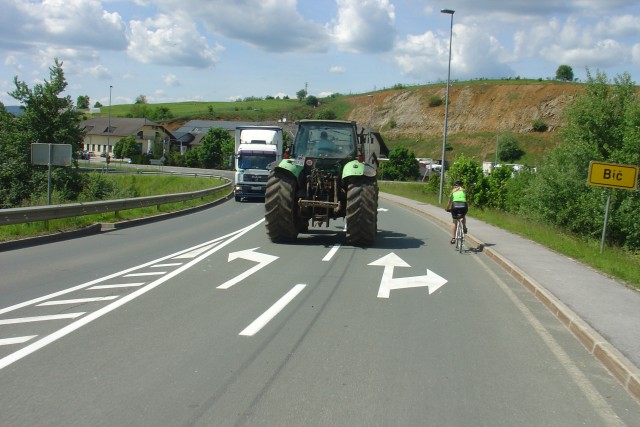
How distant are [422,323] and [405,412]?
10.0 ft

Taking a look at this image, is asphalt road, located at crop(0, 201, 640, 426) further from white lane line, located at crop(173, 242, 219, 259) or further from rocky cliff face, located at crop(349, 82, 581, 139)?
rocky cliff face, located at crop(349, 82, 581, 139)

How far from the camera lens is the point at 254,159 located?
113 ft

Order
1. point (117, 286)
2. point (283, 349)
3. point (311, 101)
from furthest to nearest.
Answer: point (311, 101) → point (117, 286) → point (283, 349)

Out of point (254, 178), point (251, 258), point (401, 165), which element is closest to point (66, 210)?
point (251, 258)

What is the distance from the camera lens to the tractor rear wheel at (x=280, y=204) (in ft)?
49.1

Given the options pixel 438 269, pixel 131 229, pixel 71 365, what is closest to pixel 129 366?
pixel 71 365

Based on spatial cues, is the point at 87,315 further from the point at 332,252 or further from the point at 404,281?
the point at 332,252

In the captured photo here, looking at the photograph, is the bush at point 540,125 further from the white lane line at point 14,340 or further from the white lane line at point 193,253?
the white lane line at point 14,340

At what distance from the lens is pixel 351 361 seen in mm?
6051

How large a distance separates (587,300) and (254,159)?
2639cm

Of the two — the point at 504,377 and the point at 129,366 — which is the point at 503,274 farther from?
the point at 129,366

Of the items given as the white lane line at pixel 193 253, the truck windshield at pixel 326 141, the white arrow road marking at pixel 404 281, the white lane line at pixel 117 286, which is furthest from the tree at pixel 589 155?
the white lane line at pixel 117 286

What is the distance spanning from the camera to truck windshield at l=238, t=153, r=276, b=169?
34.1m

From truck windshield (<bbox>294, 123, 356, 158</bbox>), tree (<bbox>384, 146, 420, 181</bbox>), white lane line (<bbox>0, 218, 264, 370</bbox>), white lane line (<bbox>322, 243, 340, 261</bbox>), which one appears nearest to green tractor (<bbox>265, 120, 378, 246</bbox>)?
truck windshield (<bbox>294, 123, 356, 158</bbox>)
